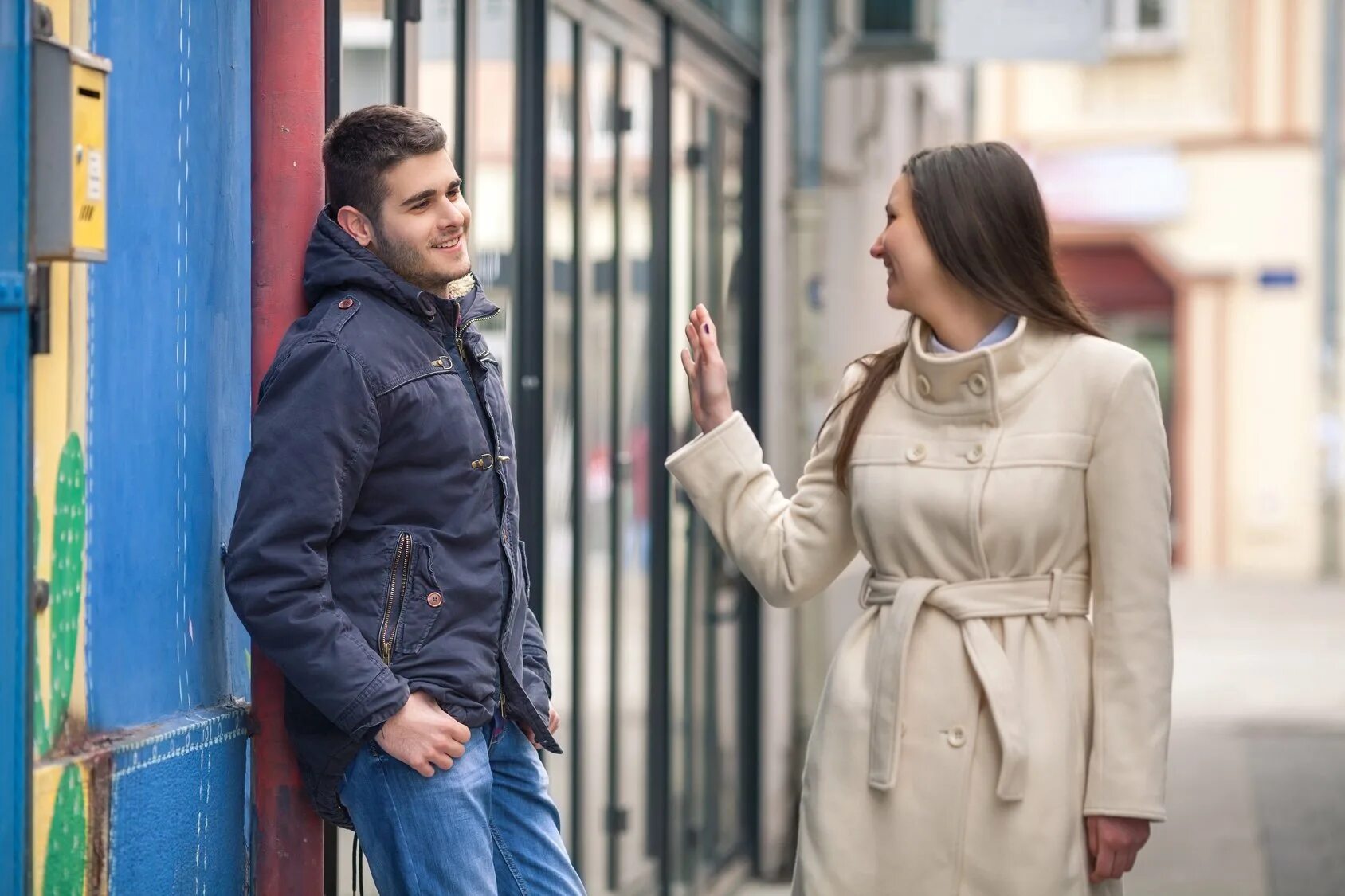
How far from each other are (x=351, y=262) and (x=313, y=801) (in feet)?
2.51

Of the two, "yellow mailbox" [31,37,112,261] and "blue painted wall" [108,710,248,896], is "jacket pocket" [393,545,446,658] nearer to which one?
"blue painted wall" [108,710,248,896]

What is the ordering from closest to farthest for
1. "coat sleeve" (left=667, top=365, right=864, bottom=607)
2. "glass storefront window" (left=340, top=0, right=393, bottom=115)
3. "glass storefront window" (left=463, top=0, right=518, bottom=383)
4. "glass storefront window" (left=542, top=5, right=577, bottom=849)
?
"coat sleeve" (left=667, top=365, right=864, bottom=607), "glass storefront window" (left=340, top=0, right=393, bottom=115), "glass storefront window" (left=463, top=0, right=518, bottom=383), "glass storefront window" (left=542, top=5, right=577, bottom=849)

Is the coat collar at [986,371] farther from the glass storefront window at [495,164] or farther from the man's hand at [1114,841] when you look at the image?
the glass storefront window at [495,164]

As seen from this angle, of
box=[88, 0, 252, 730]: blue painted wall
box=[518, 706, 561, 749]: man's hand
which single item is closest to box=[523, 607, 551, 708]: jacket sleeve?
box=[518, 706, 561, 749]: man's hand

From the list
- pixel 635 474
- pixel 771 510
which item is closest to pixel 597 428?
pixel 635 474

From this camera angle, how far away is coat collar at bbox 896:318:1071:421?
2951 millimetres

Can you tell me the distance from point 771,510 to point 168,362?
40.6 inches

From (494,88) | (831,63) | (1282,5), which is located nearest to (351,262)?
(494,88)

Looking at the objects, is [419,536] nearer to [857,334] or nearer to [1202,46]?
[857,334]

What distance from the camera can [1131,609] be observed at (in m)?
2.85

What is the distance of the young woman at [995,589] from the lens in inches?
113

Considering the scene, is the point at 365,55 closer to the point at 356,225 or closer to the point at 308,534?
the point at 356,225

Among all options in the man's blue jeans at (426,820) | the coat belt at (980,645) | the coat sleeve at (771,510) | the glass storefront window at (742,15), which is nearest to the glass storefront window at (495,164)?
the coat sleeve at (771,510)

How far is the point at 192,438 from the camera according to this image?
2.69 meters
